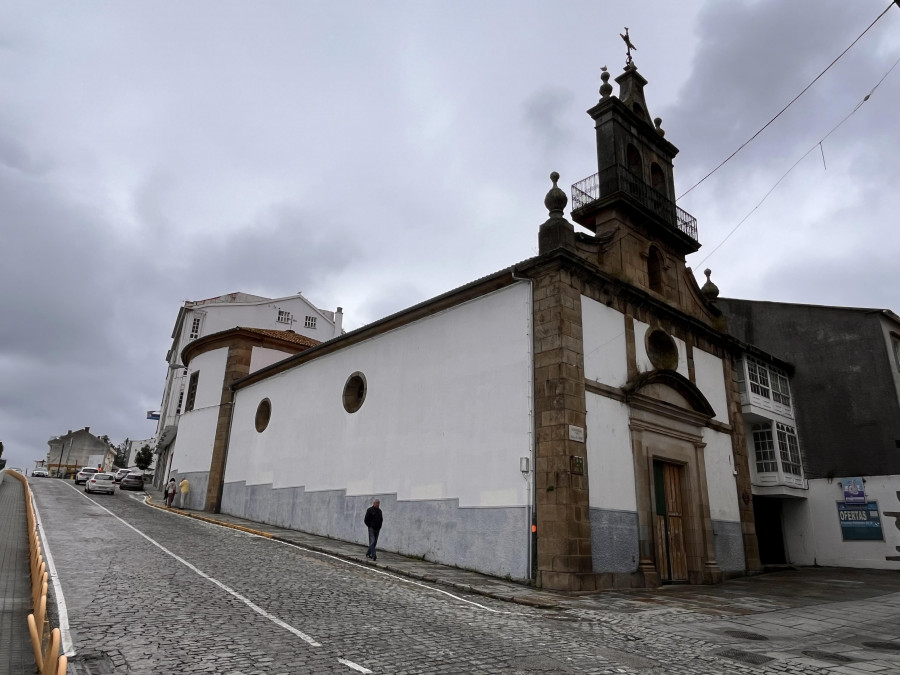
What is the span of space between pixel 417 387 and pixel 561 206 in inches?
230

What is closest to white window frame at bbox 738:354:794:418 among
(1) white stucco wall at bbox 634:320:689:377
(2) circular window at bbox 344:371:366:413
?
(1) white stucco wall at bbox 634:320:689:377

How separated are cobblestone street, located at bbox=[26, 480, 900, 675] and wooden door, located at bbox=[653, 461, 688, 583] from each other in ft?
3.33

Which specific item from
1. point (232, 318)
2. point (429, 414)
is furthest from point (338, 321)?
point (429, 414)

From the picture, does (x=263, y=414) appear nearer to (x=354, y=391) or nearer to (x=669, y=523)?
(x=354, y=391)

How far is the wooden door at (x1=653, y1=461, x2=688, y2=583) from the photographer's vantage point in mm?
14336

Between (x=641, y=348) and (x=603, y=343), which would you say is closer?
(x=603, y=343)

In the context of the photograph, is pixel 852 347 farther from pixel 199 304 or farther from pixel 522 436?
pixel 199 304

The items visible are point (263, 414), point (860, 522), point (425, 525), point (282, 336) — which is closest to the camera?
point (425, 525)

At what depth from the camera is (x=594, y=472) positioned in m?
12.8

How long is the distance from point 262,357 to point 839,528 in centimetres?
2395

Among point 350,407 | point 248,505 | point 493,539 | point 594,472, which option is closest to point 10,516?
point 248,505

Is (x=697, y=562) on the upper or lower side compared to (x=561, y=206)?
lower

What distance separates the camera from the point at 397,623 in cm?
763

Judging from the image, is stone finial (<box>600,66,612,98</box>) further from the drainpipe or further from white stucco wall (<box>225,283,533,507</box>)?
the drainpipe
